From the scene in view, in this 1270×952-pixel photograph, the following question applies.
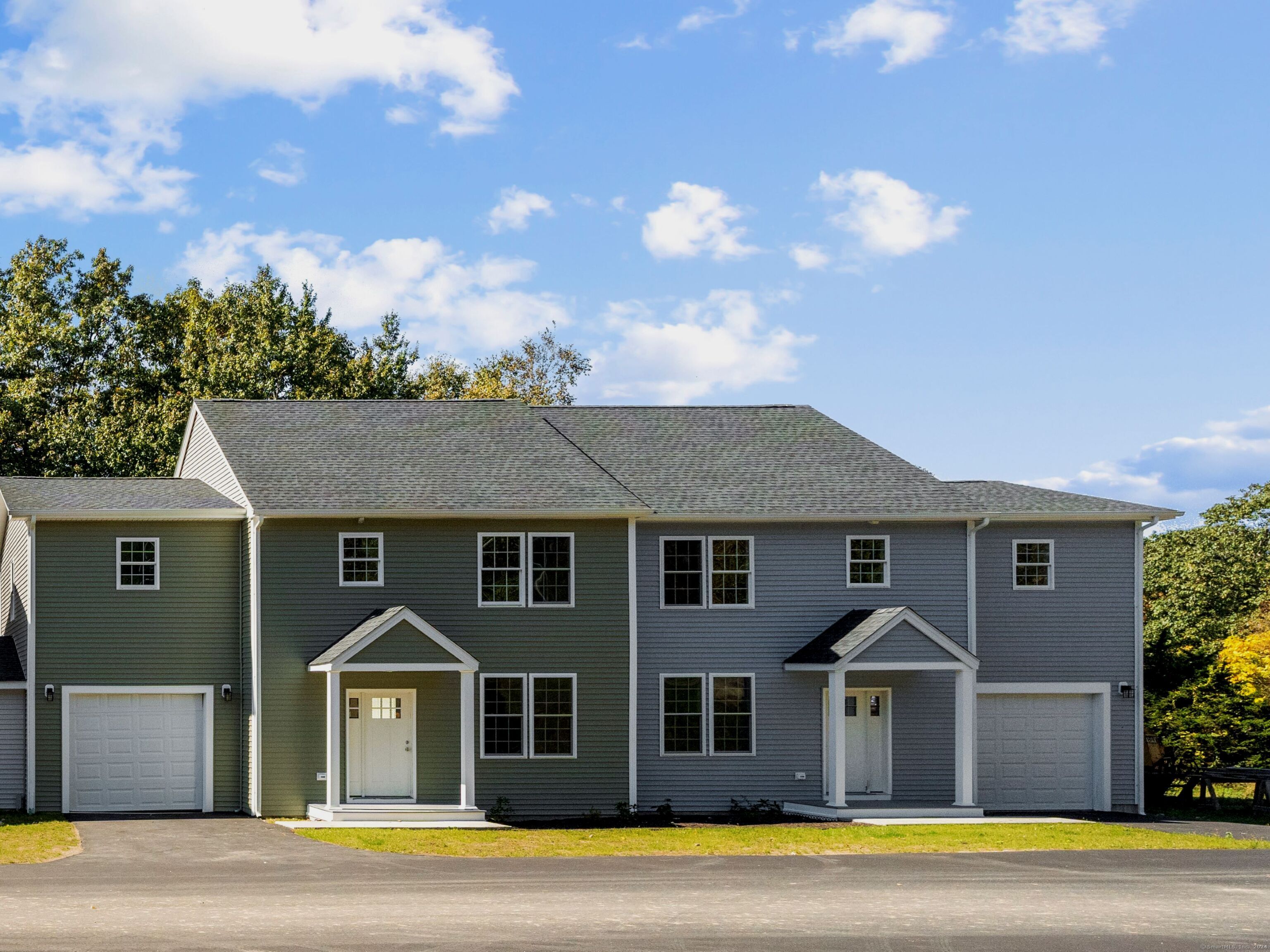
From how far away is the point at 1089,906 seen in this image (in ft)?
58.2

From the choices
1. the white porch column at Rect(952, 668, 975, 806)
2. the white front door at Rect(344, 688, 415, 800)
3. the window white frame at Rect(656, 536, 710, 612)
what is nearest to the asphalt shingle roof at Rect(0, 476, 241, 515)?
the white front door at Rect(344, 688, 415, 800)

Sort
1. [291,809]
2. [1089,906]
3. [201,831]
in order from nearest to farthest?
[1089,906], [201,831], [291,809]

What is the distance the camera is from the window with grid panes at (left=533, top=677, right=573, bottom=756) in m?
28.4

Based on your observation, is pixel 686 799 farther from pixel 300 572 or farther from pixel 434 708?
pixel 300 572

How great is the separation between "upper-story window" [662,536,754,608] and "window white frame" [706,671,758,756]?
1.24m

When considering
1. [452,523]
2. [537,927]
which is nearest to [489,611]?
[452,523]

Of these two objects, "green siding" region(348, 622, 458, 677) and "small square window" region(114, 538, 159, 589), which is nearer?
"green siding" region(348, 622, 458, 677)

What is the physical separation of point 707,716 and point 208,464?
1112 cm

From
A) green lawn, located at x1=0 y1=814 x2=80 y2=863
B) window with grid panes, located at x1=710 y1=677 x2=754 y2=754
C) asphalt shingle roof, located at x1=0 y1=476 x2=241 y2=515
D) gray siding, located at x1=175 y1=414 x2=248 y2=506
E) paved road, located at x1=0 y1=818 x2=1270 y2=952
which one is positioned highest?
gray siding, located at x1=175 y1=414 x2=248 y2=506

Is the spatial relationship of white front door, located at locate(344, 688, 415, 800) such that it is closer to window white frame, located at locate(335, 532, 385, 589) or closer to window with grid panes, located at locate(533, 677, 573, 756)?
window white frame, located at locate(335, 532, 385, 589)

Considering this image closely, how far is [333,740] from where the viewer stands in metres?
26.7

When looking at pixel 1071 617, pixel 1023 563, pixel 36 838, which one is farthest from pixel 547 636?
pixel 1071 617

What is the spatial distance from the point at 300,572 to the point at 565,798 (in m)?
6.14

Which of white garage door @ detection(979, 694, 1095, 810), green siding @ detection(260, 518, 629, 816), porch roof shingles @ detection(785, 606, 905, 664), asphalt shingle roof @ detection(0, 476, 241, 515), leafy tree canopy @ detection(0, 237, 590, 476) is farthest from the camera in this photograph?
leafy tree canopy @ detection(0, 237, 590, 476)
